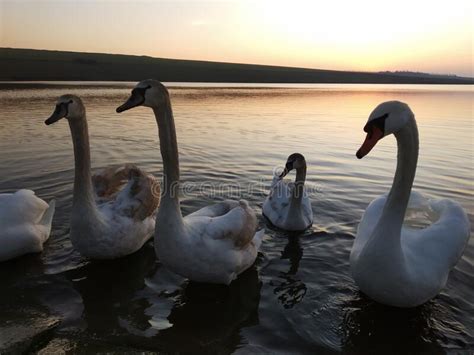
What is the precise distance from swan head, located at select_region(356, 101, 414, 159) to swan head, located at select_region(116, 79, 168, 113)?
2.25 m

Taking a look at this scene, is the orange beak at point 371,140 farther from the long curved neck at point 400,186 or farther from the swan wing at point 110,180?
the swan wing at point 110,180

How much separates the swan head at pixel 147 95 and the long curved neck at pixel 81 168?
1.27 m

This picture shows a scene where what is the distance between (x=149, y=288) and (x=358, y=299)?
2.58m

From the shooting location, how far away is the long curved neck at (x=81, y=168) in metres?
5.34

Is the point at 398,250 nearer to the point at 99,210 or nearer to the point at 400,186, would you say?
the point at 400,186

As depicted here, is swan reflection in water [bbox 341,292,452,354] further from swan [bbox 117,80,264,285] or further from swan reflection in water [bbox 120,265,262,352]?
swan [bbox 117,80,264,285]

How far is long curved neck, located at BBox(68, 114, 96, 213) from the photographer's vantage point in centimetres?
534

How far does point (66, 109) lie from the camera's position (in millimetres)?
5289

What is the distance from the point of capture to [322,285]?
535 cm

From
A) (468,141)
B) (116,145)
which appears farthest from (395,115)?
(468,141)

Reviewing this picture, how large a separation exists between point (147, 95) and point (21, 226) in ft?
9.03

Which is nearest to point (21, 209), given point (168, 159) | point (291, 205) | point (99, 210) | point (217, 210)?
point (99, 210)

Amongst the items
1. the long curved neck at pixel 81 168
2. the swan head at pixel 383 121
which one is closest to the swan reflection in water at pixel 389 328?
the swan head at pixel 383 121

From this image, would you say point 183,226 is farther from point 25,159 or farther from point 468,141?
point 468,141
